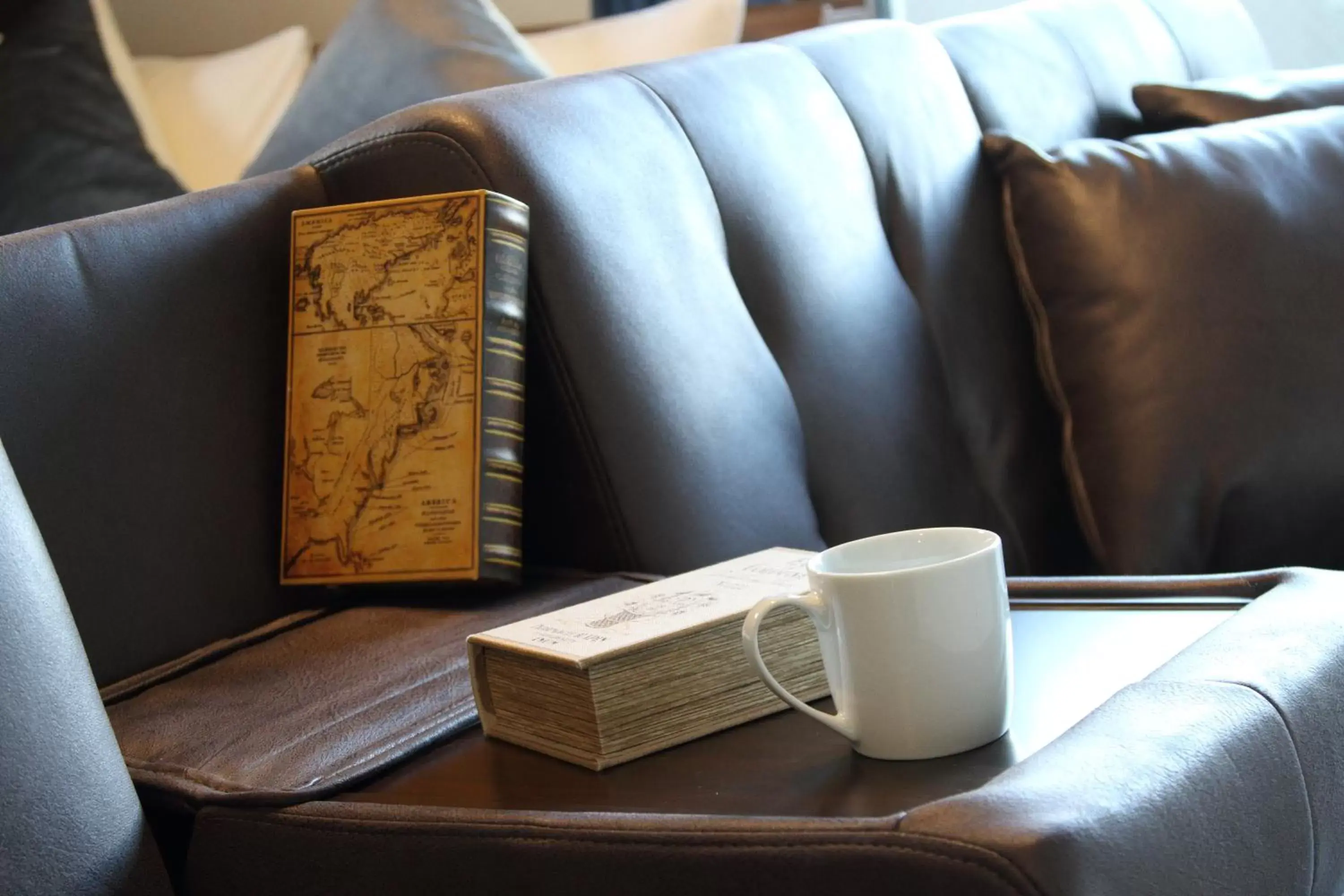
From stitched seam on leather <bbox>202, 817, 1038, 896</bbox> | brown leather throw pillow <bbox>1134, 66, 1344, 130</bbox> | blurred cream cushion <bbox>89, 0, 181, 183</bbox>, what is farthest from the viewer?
blurred cream cushion <bbox>89, 0, 181, 183</bbox>

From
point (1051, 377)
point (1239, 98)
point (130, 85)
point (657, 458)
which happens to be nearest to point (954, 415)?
point (1051, 377)

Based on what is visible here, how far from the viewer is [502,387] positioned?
1.07m

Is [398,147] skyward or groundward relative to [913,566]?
skyward

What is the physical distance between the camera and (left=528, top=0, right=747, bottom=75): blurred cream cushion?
1.99m

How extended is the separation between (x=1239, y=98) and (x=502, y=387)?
1.03m

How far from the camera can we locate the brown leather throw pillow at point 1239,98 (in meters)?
1.64

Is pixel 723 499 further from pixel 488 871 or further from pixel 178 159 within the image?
pixel 178 159

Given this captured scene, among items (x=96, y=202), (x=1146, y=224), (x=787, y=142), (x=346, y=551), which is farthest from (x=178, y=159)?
(x=1146, y=224)

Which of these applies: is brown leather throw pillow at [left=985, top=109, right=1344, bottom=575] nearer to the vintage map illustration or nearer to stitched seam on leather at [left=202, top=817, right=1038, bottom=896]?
the vintage map illustration

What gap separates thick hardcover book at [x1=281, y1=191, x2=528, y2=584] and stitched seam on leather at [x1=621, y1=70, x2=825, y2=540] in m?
0.23

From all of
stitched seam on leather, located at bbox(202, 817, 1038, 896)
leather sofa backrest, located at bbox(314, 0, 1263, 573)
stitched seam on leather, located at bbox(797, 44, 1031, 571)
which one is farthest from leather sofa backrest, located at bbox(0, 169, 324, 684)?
stitched seam on leather, located at bbox(797, 44, 1031, 571)

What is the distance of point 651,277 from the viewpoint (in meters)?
1.15

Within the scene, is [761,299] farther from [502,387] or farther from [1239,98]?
[1239,98]

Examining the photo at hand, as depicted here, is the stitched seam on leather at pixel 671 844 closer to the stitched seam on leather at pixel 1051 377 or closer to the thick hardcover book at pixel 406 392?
the thick hardcover book at pixel 406 392
